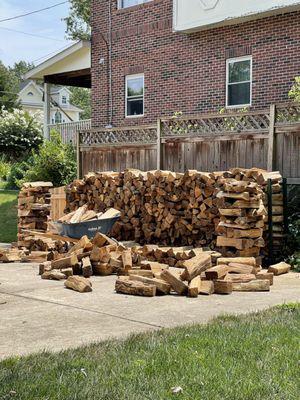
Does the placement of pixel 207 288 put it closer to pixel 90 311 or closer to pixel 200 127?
pixel 90 311

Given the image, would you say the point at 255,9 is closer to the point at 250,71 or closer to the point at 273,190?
the point at 250,71

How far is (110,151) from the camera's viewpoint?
585 inches

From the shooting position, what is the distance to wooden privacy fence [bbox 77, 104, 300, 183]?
36.1ft

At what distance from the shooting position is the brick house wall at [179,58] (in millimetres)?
14922

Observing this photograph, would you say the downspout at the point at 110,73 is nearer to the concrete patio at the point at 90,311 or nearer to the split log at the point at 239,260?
the split log at the point at 239,260

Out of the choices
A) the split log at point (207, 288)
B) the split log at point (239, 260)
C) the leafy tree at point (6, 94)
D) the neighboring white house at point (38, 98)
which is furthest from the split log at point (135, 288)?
the neighboring white house at point (38, 98)

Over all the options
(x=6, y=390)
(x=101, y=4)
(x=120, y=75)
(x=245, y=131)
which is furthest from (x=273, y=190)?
(x=101, y=4)

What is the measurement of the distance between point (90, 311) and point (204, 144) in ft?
22.2

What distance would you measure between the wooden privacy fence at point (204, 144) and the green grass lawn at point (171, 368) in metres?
A: 6.22

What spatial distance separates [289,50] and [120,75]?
597 cm

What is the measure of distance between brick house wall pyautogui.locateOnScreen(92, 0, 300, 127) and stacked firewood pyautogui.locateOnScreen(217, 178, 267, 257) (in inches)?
238

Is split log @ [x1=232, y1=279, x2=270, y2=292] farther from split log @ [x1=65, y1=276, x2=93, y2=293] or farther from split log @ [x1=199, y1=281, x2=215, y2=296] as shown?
split log @ [x1=65, y1=276, x2=93, y2=293]

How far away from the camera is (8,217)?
17.9 metres

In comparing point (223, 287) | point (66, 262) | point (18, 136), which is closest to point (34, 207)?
point (66, 262)
